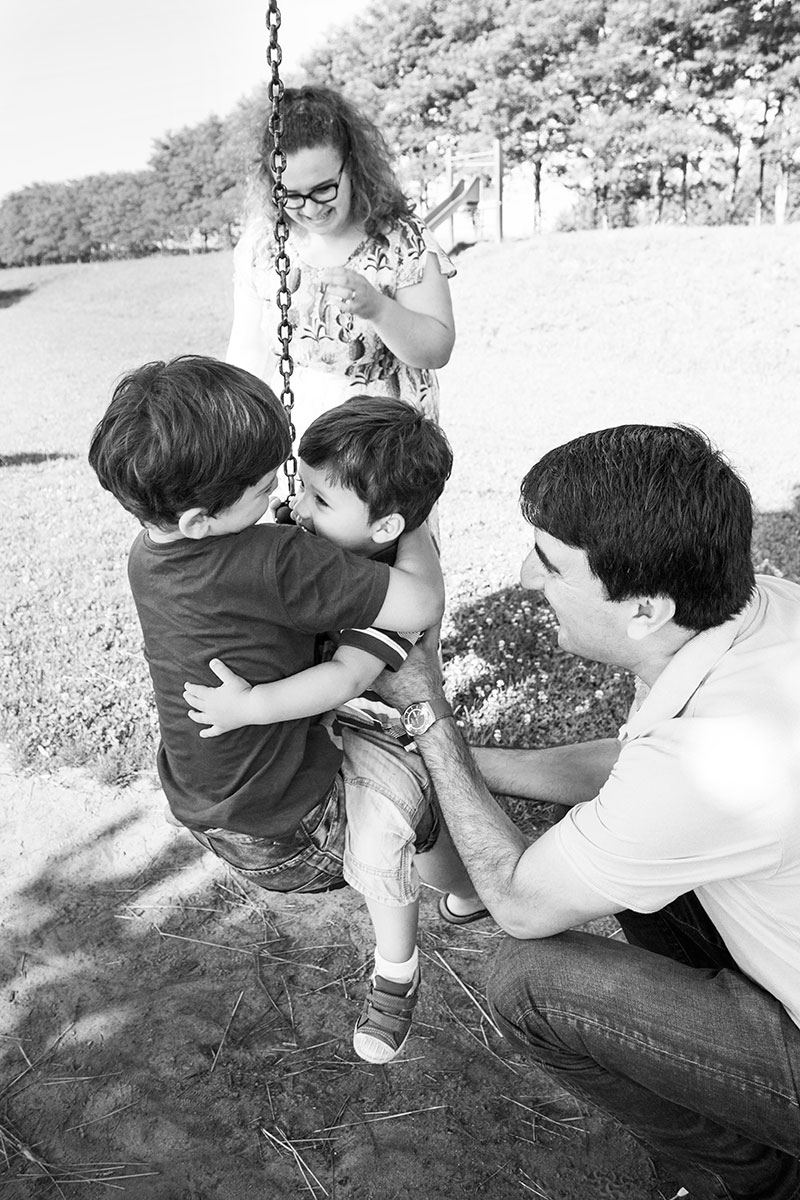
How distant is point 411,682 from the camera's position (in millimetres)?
2258

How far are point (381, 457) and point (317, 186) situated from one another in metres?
1.36

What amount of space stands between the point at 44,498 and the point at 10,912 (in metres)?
6.00

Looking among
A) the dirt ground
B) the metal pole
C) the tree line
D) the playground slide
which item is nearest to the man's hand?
the dirt ground

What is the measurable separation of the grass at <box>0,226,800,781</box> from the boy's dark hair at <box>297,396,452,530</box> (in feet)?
6.62

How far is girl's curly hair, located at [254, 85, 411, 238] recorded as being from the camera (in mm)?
3035

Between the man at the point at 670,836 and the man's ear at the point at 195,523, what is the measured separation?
66 centimetres

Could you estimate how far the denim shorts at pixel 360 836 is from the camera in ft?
7.40

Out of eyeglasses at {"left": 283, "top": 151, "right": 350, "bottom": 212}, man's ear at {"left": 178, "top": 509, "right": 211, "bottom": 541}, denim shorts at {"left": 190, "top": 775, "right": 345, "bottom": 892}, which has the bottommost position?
denim shorts at {"left": 190, "top": 775, "right": 345, "bottom": 892}

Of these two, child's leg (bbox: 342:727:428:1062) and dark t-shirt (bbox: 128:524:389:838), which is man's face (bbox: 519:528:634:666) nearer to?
dark t-shirt (bbox: 128:524:389:838)

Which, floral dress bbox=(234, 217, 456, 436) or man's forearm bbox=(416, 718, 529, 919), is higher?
floral dress bbox=(234, 217, 456, 436)

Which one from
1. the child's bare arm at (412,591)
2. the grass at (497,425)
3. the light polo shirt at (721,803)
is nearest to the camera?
the light polo shirt at (721,803)

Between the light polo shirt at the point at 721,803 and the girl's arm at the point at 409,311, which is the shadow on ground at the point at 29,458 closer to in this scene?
the girl's arm at the point at 409,311

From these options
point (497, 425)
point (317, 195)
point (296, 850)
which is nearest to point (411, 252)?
point (317, 195)

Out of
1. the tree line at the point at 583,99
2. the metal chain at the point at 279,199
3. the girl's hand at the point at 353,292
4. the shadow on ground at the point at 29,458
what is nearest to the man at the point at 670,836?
the metal chain at the point at 279,199
